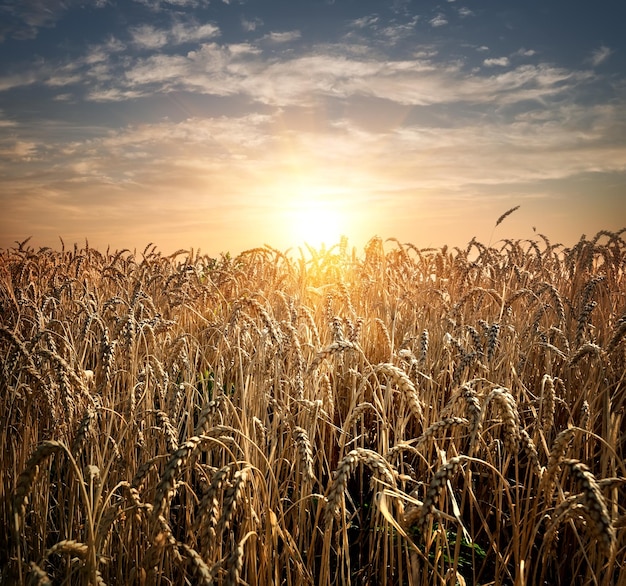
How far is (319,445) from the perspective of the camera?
2881 millimetres

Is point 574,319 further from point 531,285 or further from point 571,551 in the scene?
point 571,551

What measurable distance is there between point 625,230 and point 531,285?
1.18 m

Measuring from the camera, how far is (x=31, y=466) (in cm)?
108

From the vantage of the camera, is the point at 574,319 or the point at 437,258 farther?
the point at 437,258

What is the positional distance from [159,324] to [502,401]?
200 cm

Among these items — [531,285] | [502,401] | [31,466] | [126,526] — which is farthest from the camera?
[531,285]

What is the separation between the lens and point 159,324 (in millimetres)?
2773

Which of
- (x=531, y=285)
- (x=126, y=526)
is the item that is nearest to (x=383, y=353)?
(x=531, y=285)

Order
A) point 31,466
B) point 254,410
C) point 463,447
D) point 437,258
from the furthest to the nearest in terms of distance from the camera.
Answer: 1. point 437,258
2. point 463,447
3. point 254,410
4. point 31,466

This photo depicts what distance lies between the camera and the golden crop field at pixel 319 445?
50.4 inches

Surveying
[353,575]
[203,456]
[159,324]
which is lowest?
[353,575]

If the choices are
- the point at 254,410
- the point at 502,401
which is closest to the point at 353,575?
the point at 254,410

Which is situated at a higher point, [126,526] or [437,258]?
[437,258]

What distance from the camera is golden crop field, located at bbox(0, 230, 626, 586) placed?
1.28 meters
